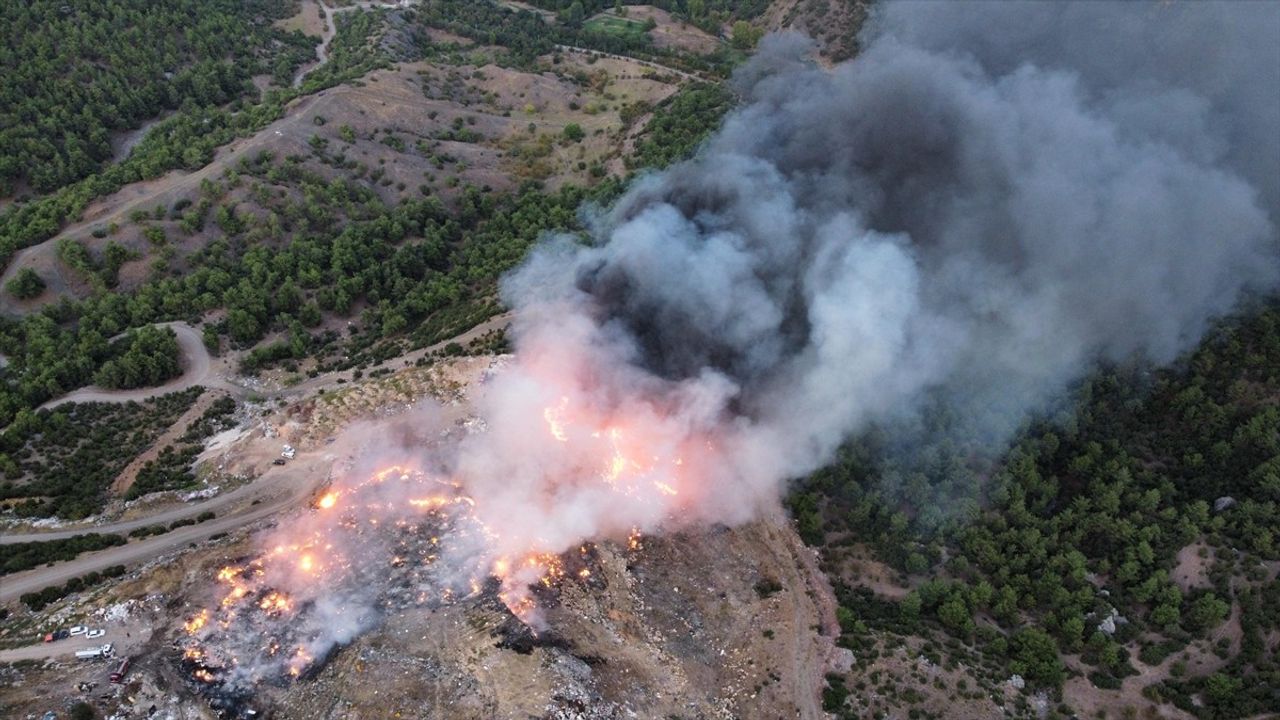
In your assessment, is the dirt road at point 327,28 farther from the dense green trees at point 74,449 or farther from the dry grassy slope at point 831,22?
the dense green trees at point 74,449

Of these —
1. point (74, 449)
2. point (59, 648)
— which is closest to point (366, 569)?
point (59, 648)

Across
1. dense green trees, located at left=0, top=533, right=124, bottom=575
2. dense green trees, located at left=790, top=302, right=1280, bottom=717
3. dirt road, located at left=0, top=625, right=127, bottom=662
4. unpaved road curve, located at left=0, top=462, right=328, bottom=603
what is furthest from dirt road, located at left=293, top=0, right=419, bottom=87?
dense green trees, located at left=790, top=302, right=1280, bottom=717

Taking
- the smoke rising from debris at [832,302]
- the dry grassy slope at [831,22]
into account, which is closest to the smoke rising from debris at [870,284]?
the smoke rising from debris at [832,302]

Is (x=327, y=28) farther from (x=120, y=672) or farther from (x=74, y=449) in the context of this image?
(x=120, y=672)

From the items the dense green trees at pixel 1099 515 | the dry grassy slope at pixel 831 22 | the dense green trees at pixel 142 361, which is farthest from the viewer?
the dry grassy slope at pixel 831 22

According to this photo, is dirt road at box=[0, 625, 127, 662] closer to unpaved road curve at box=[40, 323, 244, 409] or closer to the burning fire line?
the burning fire line

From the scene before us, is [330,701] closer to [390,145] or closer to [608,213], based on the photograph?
[608,213]
